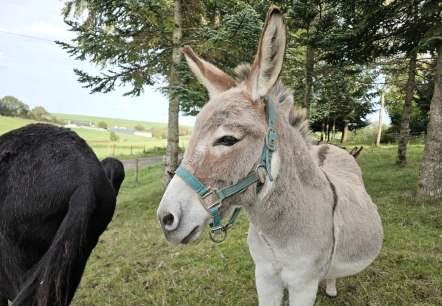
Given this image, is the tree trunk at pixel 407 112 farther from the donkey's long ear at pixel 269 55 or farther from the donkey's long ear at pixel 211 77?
the donkey's long ear at pixel 269 55

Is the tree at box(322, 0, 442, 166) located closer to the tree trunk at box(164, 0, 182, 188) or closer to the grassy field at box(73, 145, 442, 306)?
the grassy field at box(73, 145, 442, 306)

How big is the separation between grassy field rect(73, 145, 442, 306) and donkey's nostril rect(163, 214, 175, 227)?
2.47m

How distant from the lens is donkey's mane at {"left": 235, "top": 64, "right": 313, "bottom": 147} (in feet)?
6.46

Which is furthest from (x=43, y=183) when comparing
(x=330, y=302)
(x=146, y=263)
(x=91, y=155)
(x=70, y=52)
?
(x=70, y=52)

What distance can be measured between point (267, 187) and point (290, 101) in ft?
2.20

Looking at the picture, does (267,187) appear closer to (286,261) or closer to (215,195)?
(215,195)

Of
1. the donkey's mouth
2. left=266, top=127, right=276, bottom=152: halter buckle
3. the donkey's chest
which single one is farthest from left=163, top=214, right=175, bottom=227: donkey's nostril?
the donkey's chest

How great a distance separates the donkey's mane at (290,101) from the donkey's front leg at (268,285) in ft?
3.00

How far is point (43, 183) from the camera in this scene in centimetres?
190

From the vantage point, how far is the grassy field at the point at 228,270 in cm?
342

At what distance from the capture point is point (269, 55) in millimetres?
1524

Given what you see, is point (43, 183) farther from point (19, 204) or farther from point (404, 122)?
point (404, 122)

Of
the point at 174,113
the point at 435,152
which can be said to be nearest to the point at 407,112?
the point at 435,152

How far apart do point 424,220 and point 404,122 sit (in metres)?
6.49
